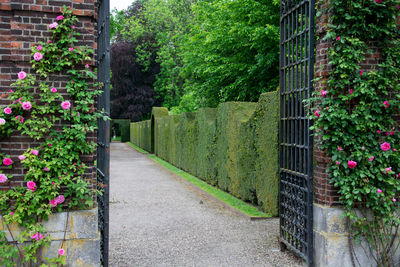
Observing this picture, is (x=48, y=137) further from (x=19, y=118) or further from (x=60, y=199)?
(x=60, y=199)

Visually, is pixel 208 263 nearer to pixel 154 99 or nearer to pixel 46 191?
pixel 46 191

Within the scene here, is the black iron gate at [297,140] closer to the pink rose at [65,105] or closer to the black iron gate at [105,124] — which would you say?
the black iron gate at [105,124]

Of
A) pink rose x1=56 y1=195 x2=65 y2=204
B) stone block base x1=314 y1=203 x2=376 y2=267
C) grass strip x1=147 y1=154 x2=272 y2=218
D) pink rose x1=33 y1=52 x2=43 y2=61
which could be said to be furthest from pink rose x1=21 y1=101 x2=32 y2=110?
grass strip x1=147 y1=154 x2=272 y2=218

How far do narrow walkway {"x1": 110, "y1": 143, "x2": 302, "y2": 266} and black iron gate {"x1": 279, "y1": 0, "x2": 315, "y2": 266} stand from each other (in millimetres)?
517

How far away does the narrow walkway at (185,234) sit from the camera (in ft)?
18.2

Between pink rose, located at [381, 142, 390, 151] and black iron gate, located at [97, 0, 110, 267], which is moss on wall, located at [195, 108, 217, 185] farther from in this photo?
pink rose, located at [381, 142, 390, 151]

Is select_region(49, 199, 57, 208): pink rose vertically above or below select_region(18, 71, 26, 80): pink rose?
below

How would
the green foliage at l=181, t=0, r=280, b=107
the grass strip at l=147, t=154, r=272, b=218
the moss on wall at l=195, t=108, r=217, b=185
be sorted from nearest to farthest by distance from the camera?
the grass strip at l=147, t=154, r=272, b=218
the moss on wall at l=195, t=108, r=217, b=185
the green foliage at l=181, t=0, r=280, b=107

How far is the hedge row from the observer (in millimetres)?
7645

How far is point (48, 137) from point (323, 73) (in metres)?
3.28

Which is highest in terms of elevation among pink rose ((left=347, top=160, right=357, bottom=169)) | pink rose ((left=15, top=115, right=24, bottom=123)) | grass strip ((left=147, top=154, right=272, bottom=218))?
pink rose ((left=15, top=115, right=24, bottom=123))

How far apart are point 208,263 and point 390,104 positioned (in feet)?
10.1

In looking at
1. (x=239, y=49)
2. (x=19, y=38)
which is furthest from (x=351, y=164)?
(x=239, y=49)

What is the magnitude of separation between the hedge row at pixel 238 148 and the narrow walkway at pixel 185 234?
2.35ft
